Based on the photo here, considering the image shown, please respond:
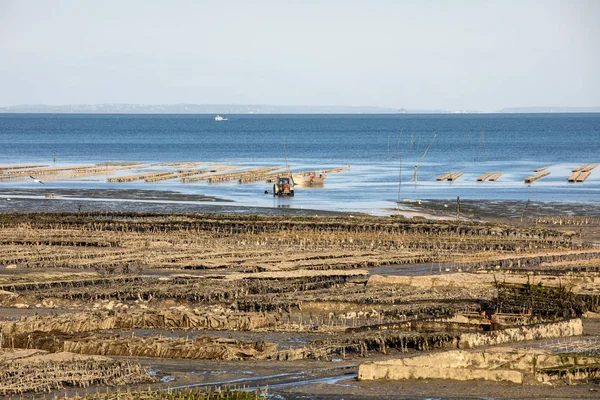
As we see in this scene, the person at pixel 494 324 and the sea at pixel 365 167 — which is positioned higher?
the person at pixel 494 324

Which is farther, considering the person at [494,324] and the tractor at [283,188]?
the tractor at [283,188]

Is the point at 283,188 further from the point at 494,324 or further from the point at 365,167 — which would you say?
the point at 494,324

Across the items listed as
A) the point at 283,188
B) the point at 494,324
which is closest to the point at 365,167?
the point at 283,188

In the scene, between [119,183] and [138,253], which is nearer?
[138,253]

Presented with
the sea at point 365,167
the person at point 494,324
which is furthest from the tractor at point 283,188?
the person at point 494,324

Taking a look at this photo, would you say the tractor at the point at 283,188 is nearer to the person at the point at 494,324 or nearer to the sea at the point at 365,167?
the sea at the point at 365,167

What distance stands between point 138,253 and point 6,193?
3318 cm

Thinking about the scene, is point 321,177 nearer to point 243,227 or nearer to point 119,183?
point 119,183

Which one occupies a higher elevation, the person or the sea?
the person

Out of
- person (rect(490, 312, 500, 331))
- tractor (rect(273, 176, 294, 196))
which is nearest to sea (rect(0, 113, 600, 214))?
tractor (rect(273, 176, 294, 196))

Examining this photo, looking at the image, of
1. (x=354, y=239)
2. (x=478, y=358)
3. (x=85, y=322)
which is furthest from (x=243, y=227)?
(x=478, y=358)

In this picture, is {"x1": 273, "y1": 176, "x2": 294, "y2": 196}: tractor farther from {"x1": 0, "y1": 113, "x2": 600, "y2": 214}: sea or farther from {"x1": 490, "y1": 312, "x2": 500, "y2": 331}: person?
{"x1": 490, "y1": 312, "x2": 500, "y2": 331}: person

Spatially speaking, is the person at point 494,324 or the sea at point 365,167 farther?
the sea at point 365,167

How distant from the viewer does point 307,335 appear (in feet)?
78.6
